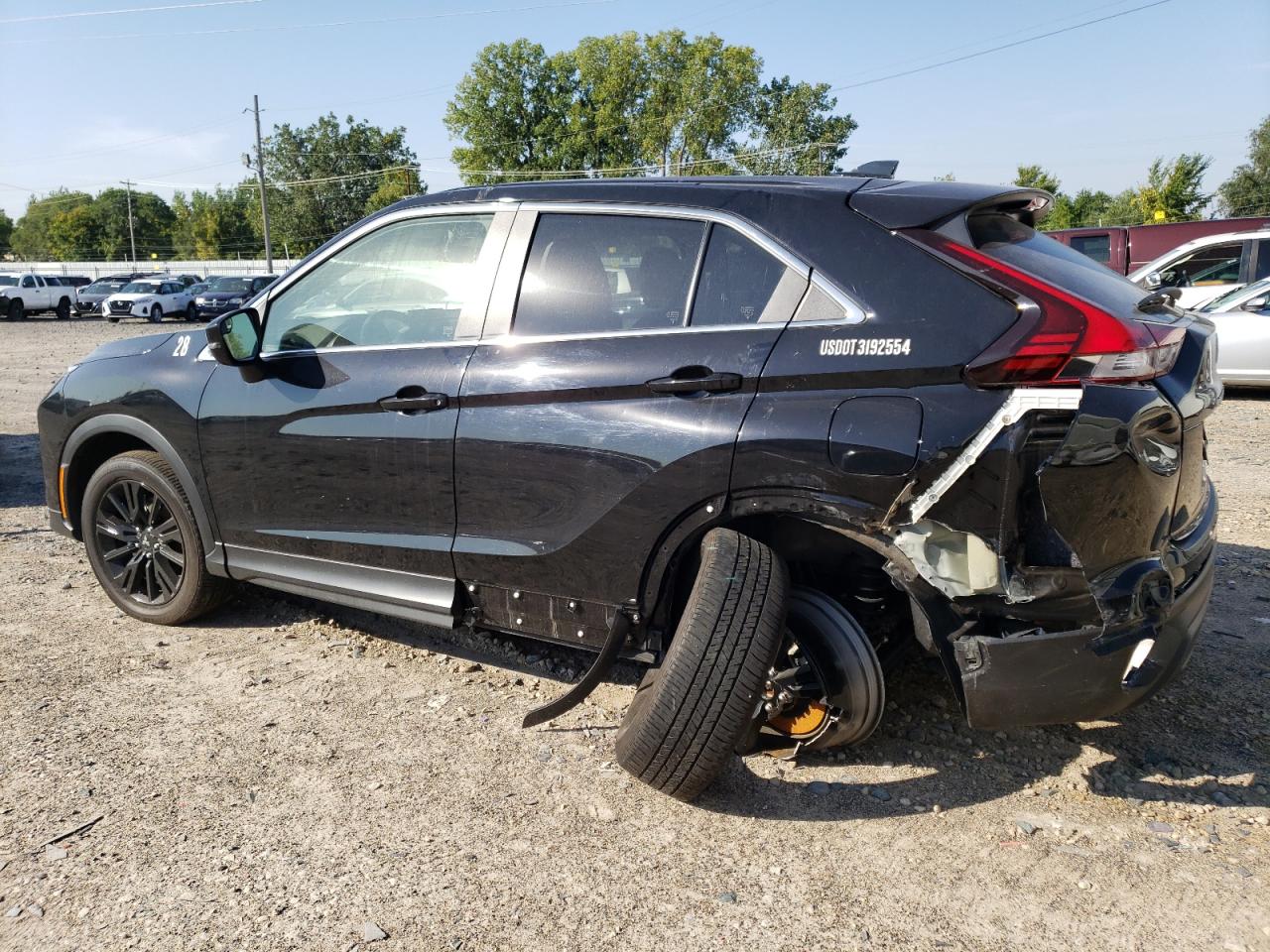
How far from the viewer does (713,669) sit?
9.66 feet

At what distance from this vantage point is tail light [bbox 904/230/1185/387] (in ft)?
8.70

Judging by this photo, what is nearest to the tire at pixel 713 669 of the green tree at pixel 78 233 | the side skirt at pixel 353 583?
the side skirt at pixel 353 583

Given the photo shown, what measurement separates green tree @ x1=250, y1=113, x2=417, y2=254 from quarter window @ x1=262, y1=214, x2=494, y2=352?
255 feet

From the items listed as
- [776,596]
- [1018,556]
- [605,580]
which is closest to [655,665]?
[605,580]

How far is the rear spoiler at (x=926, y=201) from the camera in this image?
2.93 meters

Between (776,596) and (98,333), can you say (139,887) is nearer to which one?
(776,596)

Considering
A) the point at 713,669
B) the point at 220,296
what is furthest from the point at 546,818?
the point at 220,296

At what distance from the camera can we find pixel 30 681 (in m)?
4.05

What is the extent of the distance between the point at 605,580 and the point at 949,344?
133cm

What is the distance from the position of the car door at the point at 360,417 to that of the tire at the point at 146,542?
31cm

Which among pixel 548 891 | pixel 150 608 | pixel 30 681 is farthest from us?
pixel 150 608

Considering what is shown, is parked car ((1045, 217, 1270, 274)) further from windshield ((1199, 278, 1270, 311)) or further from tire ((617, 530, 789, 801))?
tire ((617, 530, 789, 801))

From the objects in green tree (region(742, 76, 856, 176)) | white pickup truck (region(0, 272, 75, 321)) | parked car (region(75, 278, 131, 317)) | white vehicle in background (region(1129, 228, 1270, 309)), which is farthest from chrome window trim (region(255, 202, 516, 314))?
green tree (region(742, 76, 856, 176))

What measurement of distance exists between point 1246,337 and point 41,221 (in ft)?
472
